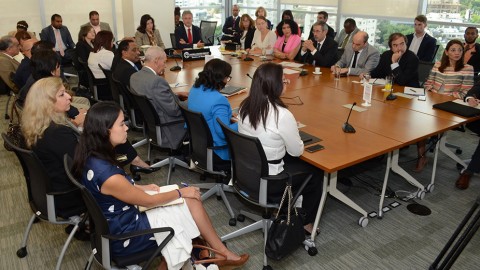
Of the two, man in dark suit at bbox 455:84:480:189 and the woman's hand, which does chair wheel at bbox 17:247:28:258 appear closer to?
the woman's hand

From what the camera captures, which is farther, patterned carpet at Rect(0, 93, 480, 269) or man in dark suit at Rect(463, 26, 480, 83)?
man in dark suit at Rect(463, 26, 480, 83)

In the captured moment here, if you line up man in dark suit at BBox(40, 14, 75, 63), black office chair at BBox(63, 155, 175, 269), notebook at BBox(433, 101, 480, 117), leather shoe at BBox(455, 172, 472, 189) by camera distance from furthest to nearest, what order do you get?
man in dark suit at BBox(40, 14, 75, 63) < leather shoe at BBox(455, 172, 472, 189) < notebook at BBox(433, 101, 480, 117) < black office chair at BBox(63, 155, 175, 269)

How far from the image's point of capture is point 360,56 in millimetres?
5109

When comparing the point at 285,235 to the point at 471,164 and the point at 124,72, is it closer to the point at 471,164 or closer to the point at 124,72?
the point at 471,164

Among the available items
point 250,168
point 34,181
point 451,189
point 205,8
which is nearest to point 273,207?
point 250,168

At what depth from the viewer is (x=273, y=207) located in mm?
2635

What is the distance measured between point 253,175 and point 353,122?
1.22m

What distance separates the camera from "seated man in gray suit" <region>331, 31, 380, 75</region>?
501cm

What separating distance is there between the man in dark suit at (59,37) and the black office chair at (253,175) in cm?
627

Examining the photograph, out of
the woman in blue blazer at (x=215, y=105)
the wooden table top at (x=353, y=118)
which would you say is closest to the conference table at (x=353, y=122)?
the wooden table top at (x=353, y=118)

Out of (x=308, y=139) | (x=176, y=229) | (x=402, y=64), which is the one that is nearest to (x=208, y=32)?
(x=402, y=64)

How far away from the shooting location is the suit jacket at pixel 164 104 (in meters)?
3.69

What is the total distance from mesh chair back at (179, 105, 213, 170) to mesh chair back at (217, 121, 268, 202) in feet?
1.28

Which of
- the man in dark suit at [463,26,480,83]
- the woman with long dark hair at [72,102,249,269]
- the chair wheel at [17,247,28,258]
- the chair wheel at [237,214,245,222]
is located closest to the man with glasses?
→ the chair wheel at [17,247,28,258]
